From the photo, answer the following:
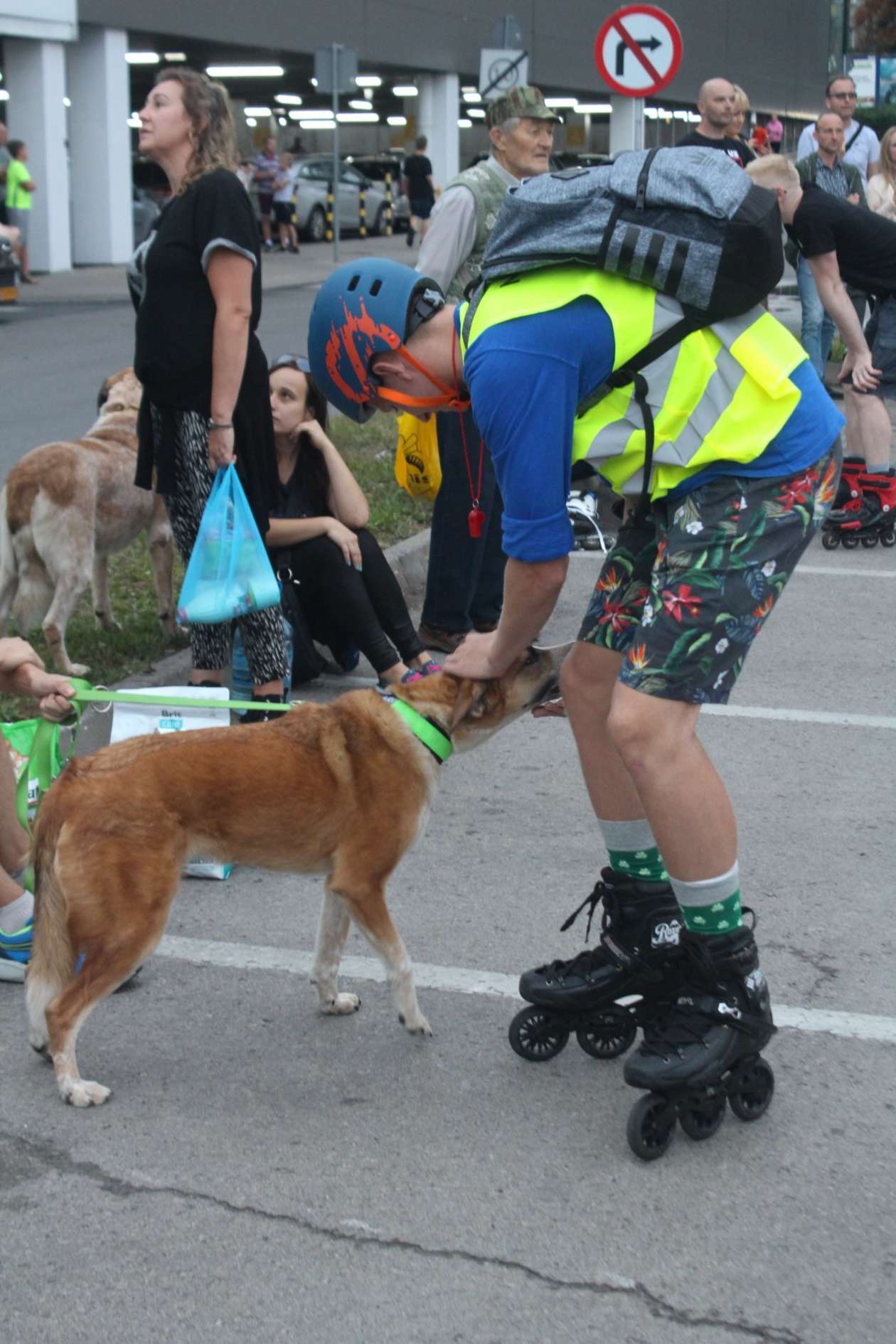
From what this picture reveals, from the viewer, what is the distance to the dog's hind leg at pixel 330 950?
3670 mm

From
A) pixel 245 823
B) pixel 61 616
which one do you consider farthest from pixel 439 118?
pixel 245 823

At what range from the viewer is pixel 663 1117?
309 cm

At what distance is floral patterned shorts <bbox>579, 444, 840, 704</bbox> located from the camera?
2986 millimetres

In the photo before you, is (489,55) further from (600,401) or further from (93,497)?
(600,401)

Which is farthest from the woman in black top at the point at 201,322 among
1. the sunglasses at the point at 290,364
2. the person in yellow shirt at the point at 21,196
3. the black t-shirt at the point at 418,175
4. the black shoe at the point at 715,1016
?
the black t-shirt at the point at 418,175

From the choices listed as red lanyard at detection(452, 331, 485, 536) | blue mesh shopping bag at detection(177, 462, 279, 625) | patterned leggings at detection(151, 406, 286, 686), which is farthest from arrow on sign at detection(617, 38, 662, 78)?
blue mesh shopping bag at detection(177, 462, 279, 625)

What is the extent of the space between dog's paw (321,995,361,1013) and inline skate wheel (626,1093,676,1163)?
883mm

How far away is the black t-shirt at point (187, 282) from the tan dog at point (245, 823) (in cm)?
173

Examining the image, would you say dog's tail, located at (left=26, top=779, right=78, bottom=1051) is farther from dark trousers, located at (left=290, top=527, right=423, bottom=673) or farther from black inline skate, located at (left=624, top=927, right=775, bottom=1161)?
dark trousers, located at (left=290, top=527, right=423, bottom=673)

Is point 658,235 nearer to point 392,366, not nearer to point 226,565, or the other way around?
point 392,366

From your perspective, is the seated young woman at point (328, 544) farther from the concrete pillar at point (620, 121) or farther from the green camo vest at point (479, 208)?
the concrete pillar at point (620, 121)

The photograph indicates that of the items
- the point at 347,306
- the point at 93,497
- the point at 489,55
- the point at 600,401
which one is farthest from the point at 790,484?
the point at 489,55

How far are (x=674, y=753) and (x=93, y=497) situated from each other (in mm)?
3815

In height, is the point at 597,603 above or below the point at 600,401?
below
